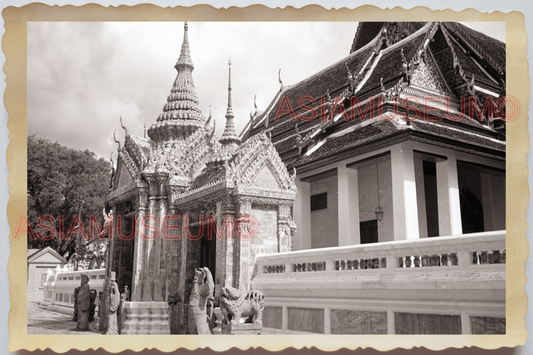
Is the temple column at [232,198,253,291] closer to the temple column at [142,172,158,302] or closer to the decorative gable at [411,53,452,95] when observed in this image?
the temple column at [142,172,158,302]

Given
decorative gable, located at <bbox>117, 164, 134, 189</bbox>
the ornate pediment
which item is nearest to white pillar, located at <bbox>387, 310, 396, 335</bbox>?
the ornate pediment

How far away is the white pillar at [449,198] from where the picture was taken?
23.7 feet

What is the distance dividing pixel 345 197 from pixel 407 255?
12.0 feet

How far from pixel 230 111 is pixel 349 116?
2.35m

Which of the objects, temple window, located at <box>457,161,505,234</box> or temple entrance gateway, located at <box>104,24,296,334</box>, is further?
temple entrance gateway, located at <box>104,24,296,334</box>

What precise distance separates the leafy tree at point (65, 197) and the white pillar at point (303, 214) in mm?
3167

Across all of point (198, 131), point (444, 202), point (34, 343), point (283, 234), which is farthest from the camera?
point (198, 131)

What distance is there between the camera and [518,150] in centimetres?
487

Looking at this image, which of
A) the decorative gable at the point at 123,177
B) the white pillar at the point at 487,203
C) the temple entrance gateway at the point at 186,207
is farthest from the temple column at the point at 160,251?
the white pillar at the point at 487,203

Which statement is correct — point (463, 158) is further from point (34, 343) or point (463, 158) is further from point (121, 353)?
point (34, 343)

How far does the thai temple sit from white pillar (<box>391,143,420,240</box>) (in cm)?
2

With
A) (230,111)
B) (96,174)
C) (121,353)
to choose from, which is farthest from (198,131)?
(121,353)

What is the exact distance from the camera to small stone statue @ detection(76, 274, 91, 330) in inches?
254

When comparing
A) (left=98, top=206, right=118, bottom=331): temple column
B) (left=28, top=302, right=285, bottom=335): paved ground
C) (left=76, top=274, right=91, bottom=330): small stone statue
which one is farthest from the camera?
(left=98, top=206, right=118, bottom=331): temple column
